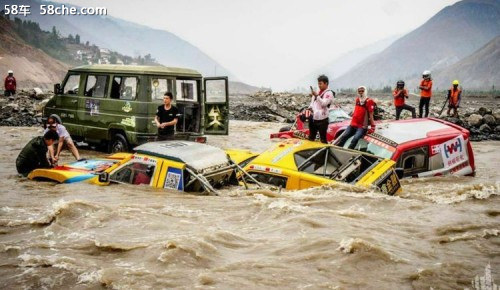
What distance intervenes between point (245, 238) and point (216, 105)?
6.99m

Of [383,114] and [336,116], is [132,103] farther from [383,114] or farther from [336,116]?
[383,114]

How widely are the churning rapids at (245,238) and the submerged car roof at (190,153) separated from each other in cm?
50

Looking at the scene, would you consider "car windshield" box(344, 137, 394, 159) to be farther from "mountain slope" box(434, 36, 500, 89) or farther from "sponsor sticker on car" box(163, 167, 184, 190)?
"mountain slope" box(434, 36, 500, 89)

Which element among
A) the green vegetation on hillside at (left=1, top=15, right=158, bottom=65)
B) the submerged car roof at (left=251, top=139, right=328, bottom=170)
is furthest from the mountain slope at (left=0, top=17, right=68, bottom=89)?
the submerged car roof at (left=251, top=139, right=328, bottom=170)

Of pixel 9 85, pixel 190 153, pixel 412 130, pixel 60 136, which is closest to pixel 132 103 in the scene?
pixel 60 136

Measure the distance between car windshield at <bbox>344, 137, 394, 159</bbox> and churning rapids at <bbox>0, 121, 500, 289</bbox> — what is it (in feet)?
2.74

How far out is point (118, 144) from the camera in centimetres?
1170

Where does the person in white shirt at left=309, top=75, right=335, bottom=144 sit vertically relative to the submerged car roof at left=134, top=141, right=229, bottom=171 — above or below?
above

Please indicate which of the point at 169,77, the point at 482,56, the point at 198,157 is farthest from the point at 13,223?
the point at 482,56

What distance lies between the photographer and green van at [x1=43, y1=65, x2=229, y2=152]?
11125 mm

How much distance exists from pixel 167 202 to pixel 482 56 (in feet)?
650

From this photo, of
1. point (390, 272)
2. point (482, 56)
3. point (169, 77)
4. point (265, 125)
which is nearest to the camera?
point (390, 272)

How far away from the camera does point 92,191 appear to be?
7.98m

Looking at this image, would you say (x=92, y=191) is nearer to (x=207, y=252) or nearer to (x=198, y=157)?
(x=198, y=157)
